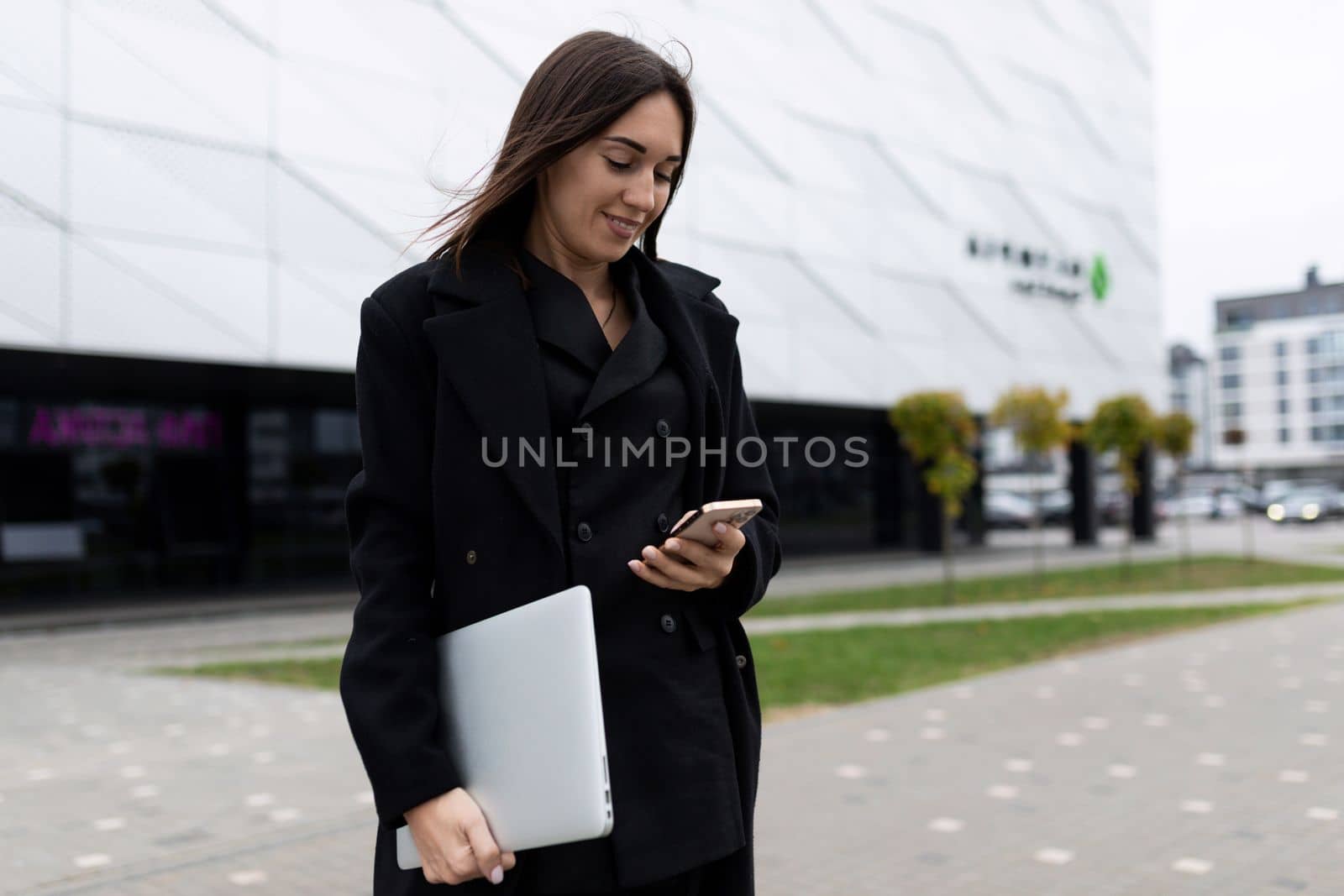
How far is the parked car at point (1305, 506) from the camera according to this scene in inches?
1715

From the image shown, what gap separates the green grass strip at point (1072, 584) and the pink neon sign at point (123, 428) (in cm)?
996

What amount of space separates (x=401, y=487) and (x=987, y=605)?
14.8 m

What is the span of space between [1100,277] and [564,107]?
31027 millimetres

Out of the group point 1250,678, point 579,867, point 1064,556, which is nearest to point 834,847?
point 579,867

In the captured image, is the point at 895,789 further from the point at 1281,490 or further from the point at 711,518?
the point at 1281,490

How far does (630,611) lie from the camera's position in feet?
5.12

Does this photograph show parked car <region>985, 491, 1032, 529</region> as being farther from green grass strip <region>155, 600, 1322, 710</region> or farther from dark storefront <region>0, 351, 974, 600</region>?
green grass strip <region>155, 600, 1322, 710</region>

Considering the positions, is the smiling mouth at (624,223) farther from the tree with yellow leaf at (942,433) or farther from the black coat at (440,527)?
the tree with yellow leaf at (942,433)

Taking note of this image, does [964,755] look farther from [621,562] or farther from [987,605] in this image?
[987,605]

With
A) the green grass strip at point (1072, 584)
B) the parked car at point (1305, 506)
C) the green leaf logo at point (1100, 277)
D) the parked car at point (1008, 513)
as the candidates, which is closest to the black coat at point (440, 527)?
the green grass strip at point (1072, 584)

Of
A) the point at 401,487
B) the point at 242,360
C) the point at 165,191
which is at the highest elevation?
the point at 165,191

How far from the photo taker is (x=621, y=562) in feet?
5.04

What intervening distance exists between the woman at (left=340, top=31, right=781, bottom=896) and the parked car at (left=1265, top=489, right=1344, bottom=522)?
47.5 metres

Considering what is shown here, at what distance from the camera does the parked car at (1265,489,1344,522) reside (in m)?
43.6
